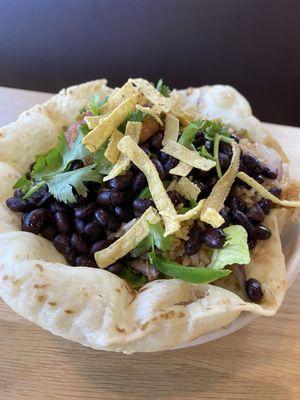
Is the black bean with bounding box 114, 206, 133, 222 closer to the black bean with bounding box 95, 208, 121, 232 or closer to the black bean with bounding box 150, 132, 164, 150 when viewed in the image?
the black bean with bounding box 95, 208, 121, 232

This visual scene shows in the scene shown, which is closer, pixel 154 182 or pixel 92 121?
pixel 154 182

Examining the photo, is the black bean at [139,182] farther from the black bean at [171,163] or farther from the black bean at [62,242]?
the black bean at [62,242]

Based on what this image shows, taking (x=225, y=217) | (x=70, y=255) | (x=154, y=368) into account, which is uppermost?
(x=225, y=217)

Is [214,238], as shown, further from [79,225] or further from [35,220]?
[35,220]

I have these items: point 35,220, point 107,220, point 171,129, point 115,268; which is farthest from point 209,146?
point 35,220

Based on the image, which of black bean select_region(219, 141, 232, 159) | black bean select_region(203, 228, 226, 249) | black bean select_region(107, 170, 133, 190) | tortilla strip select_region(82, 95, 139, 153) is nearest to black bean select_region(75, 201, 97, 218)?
black bean select_region(107, 170, 133, 190)
